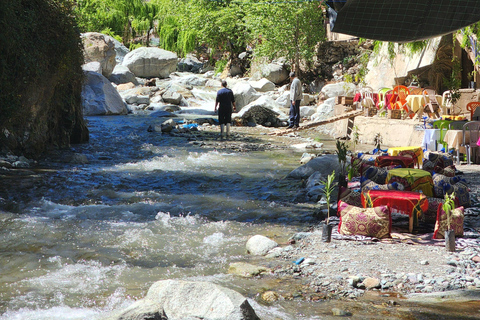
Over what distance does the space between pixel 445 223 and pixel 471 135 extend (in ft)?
15.2

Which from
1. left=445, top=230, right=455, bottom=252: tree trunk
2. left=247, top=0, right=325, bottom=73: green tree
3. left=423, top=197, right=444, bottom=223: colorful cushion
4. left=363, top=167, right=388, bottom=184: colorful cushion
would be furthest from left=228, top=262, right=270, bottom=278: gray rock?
left=247, top=0, right=325, bottom=73: green tree

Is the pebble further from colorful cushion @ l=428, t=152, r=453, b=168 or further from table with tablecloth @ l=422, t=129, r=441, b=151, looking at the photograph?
table with tablecloth @ l=422, t=129, r=441, b=151

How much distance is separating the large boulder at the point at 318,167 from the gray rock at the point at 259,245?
357 centimetres

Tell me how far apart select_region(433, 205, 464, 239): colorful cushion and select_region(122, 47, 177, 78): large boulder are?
27.0m

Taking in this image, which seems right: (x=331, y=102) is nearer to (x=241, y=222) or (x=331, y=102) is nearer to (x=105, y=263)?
(x=241, y=222)

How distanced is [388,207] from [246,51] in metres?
27.4

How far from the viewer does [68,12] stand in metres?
10.9

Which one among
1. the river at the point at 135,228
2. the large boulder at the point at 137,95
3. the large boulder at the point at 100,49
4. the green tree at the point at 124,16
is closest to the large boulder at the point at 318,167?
the river at the point at 135,228

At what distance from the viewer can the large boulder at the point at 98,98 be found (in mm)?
19109

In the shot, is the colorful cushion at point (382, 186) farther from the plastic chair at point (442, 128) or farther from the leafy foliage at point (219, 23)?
the leafy foliage at point (219, 23)

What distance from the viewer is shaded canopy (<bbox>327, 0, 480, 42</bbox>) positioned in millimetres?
5625

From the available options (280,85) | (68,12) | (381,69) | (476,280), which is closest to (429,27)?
(476,280)

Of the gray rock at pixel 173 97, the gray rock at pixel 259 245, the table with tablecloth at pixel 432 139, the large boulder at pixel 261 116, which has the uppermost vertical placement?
the gray rock at pixel 173 97

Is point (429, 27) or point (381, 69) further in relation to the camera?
point (381, 69)
